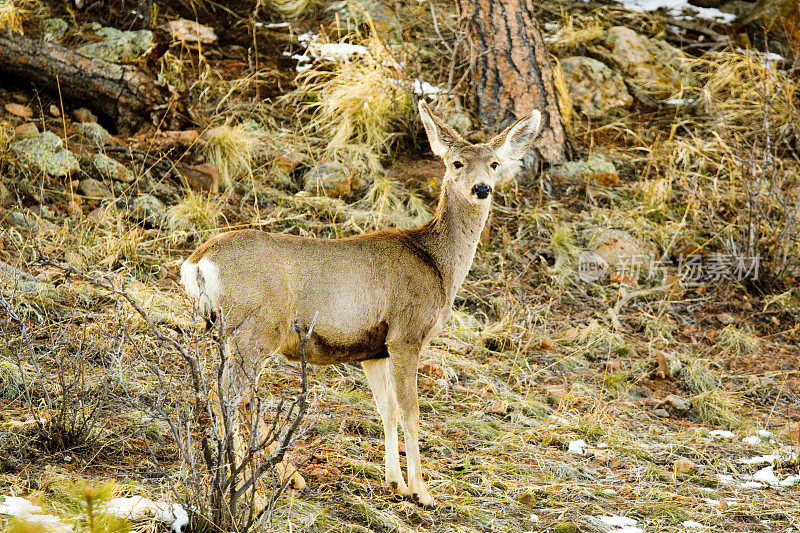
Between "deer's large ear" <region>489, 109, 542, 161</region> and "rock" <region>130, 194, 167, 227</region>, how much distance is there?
350 cm

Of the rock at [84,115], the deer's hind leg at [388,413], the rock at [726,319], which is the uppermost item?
the rock at [84,115]

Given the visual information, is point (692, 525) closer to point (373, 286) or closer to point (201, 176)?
point (373, 286)

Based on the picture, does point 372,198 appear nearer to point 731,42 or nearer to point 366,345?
point 366,345

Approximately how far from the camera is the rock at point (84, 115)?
27.7ft

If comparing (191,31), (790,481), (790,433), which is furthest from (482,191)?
(191,31)

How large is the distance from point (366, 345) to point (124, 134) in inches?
195

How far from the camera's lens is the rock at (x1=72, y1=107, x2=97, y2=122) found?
8.43 meters

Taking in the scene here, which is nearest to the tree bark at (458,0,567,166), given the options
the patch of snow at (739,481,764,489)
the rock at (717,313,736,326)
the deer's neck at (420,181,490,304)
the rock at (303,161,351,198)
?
the rock at (303,161,351,198)

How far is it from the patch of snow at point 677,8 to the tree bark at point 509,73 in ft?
12.6

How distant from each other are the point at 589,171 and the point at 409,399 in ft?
17.9

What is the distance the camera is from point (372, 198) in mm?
8383

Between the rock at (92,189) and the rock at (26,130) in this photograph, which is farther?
the rock at (26,130)

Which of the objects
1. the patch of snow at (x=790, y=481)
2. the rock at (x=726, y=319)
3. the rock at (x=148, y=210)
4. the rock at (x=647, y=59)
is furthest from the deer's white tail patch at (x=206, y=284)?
the rock at (x=647, y=59)

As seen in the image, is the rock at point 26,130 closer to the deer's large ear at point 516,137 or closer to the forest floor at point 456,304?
the forest floor at point 456,304
